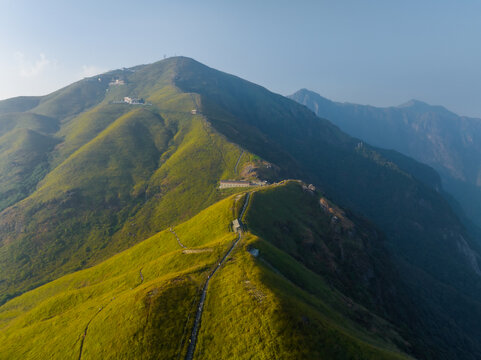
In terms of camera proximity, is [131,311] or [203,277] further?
[203,277]

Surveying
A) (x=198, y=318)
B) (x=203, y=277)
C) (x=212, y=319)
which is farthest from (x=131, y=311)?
(x=212, y=319)

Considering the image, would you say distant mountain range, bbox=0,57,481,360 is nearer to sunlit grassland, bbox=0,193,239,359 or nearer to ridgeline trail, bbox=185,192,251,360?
ridgeline trail, bbox=185,192,251,360

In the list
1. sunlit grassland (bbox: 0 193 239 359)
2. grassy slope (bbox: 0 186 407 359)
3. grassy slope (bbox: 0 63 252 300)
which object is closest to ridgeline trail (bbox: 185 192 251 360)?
grassy slope (bbox: 0 186 407 359)

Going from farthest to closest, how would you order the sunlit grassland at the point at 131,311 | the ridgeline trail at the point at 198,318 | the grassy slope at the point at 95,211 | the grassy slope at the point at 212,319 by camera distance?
the grassy slope at the point at 95,211 < the sunlit grassland at the point at 131,311 < the ridgeline trail at the point at 198,318 < the grassy slope at the point at 212,319

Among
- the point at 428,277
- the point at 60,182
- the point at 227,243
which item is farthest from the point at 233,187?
the point at 428,277

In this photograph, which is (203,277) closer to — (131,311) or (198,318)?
(198,318)

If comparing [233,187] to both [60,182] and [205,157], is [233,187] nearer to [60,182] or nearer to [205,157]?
[205,157]

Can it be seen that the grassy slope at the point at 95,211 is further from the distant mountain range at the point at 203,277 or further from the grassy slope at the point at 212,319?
the grassy slope at the point at 212,319

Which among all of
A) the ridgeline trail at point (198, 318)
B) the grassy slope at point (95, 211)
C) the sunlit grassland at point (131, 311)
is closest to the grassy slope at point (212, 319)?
the sunlit grassland at point (131, 311)
